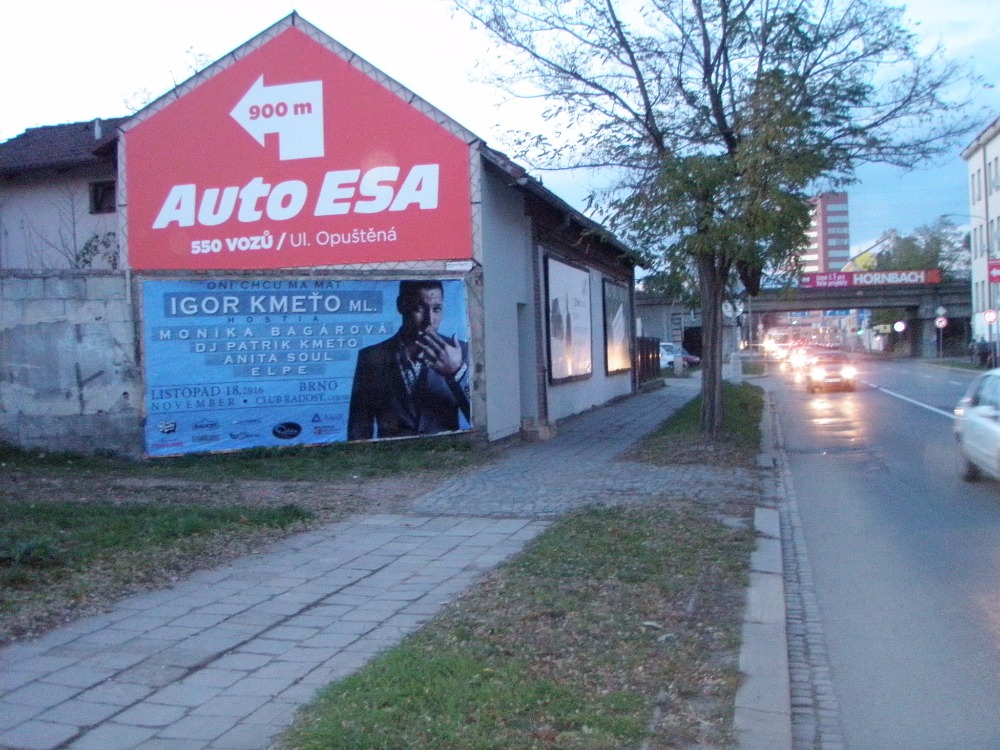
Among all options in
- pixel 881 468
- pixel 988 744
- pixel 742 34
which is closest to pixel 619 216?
pixel 742 34

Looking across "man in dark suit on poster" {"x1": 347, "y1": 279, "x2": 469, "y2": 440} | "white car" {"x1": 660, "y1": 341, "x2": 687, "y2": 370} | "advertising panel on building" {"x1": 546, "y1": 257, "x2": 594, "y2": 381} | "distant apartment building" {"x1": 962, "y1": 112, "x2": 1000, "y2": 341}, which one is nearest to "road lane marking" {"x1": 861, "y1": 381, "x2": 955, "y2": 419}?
"advertising panel on building" {"x1": 546, "y1": 257, "x2": 594, "y2": 381}

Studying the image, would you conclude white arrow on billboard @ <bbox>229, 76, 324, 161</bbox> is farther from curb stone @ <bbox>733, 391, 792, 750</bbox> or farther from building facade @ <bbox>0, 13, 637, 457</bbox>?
curb stone @ <bbox>733, 391, 792, 750</bbox>

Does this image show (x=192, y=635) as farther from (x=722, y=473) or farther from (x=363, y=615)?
(x=722, y=473)

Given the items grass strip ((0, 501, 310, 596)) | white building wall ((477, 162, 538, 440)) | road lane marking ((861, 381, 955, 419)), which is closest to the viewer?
grass strip ((0, 501, 310, 596))

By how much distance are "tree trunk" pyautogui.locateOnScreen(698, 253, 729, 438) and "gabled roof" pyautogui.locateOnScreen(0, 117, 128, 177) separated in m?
11.2

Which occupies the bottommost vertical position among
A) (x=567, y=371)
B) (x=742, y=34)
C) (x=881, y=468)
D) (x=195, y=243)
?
(x=881, y=468)

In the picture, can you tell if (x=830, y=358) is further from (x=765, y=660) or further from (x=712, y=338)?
(x=765, y=660)

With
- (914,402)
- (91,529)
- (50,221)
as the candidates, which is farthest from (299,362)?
(914,402)

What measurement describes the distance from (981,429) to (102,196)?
18831mm

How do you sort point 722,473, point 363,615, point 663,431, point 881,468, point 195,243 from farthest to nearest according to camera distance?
point 663,431 < point 195,243 < point 881,468 < point 722,473 < point 363,615

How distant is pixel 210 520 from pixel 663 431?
11659 millimetres

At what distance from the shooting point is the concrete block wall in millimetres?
15289

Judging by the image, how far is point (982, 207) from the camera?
216 ft

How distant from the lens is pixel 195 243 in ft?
58.2
